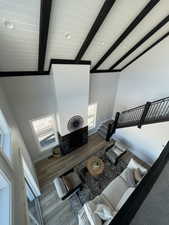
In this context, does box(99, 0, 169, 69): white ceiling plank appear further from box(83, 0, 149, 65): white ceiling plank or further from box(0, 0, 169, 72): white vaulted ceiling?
box(83, 0, 149, 65): white ceiling plank

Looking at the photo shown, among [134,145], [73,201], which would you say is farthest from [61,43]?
[134,145]

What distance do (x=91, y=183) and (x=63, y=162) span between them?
1.47 m

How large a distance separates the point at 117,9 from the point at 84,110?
10.6 feet

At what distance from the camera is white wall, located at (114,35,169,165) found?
4195 mm

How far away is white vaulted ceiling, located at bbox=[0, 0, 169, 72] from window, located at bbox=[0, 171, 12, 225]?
2.48m

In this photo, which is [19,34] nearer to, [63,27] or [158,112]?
[63,27]

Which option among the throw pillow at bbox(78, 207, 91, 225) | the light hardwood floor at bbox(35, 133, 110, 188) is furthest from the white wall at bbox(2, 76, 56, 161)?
the throw pillow at bbox(78, 207, 91, 225)

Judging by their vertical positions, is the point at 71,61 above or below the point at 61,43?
below

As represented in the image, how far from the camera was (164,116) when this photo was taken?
3631 mm

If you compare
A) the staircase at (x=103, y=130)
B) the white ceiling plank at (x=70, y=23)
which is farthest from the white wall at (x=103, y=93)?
the white ceiling plank at (x=70, y=23)

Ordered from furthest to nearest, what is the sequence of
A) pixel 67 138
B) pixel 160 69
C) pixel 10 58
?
pixel 67 138 → pixel 160 69 → pixel 10 58

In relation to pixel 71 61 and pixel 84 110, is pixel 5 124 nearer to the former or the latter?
pixel 71 61

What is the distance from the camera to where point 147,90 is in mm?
4781

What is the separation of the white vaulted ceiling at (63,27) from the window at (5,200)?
2475 mm
